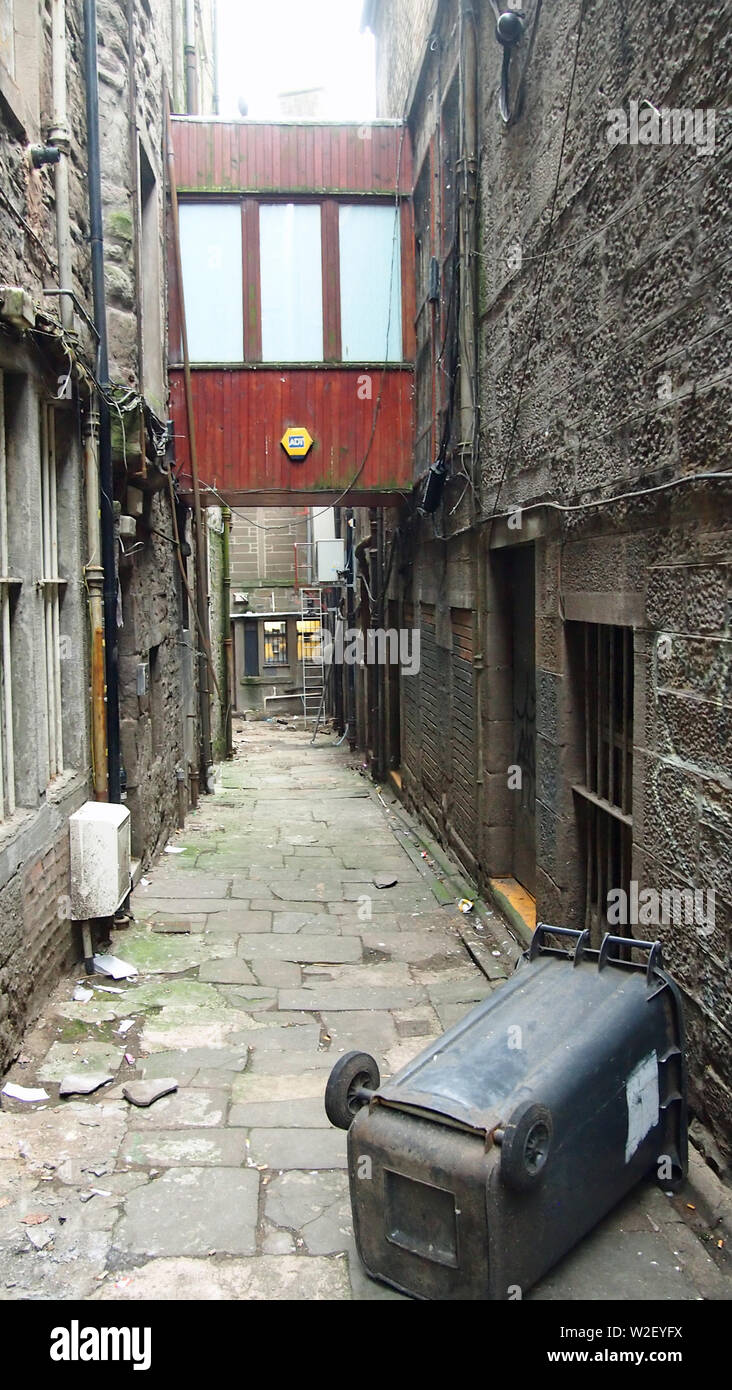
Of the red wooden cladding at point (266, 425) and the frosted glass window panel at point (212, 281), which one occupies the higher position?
the frosted glass window panel at point (212, 281)

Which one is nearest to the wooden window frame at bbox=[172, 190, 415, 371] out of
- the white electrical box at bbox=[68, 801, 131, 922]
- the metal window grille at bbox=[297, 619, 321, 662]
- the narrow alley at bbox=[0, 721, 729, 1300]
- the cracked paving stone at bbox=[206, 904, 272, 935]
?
the narrow alley at bbox=[0, 721, 729, 1300]

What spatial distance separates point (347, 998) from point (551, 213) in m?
4.46

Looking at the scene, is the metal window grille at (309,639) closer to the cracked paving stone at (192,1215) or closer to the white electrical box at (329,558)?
the white electrical box at (329,558)

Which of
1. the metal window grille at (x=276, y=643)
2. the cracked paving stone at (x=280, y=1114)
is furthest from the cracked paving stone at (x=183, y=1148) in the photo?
the metal window grille at (x=276, y=643)

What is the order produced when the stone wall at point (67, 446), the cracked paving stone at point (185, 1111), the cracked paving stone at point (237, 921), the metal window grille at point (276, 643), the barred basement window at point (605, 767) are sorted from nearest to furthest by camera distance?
the cracked paving stone at point (185, 1111) < the barred basement window at point (605, 767) < the stone wall at point (67, 446) < the cracked paving stone at point (237, 921) < the metal window grille at point (276, 643)

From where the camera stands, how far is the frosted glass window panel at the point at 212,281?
33.6 ft

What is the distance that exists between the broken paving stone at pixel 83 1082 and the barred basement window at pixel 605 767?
8.23ft

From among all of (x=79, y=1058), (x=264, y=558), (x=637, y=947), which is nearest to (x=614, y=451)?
(x=637, y=947)

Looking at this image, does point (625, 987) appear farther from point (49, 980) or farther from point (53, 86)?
point (53, 86)

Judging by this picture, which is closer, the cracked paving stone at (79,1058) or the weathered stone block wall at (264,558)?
the cracked paving stone at (79,1058)

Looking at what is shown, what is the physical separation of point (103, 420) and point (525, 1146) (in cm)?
530

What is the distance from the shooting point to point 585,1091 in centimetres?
306

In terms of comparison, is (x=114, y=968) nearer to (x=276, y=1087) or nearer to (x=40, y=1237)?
(x=276, y=1087)

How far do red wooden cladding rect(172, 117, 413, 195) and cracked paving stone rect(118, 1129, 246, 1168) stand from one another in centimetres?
903
